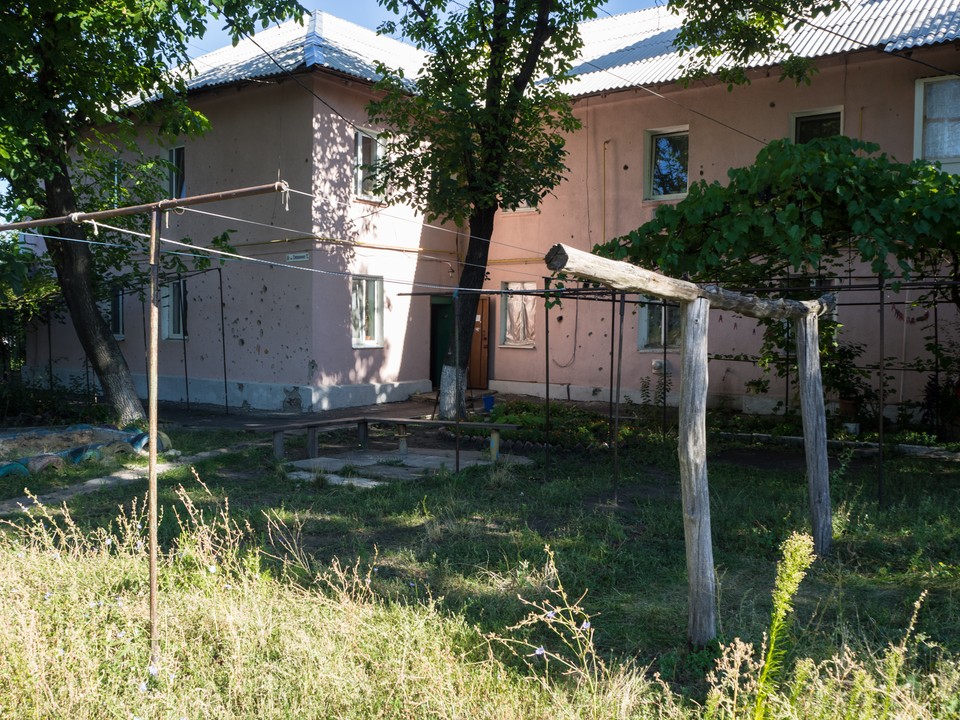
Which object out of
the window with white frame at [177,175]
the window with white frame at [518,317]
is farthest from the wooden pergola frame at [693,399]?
the window with white frame at [177,175]

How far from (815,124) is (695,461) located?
Result: 1197 centimetres

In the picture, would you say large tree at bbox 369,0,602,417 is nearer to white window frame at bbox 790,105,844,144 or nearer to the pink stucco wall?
the pink stucco wall

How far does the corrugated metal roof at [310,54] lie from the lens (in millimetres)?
15352

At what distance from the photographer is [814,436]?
6559mm

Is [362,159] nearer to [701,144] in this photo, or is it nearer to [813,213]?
[701,144]

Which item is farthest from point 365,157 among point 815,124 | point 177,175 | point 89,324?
point 815,124

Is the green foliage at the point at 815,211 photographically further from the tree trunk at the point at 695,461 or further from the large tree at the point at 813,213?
the tree trunk at the point at 695,461

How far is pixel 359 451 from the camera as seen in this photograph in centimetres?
1148

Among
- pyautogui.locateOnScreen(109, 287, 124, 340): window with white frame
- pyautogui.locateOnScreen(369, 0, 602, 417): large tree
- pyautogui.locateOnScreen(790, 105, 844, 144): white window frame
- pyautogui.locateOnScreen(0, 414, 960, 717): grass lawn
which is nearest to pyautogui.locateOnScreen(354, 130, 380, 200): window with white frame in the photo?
pyautogui.locateOnScreen(369, 0, 602, 417): large tree

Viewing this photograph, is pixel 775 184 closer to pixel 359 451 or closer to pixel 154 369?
pixel 154 369

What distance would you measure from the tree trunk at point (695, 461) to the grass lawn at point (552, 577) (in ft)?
1.12

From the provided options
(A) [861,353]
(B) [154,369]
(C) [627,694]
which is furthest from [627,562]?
(A) [861,353]

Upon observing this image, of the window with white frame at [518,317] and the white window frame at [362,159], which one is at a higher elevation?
the white window frame at [362,159]

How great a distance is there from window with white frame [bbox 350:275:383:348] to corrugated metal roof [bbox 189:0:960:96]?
4.11 meters
